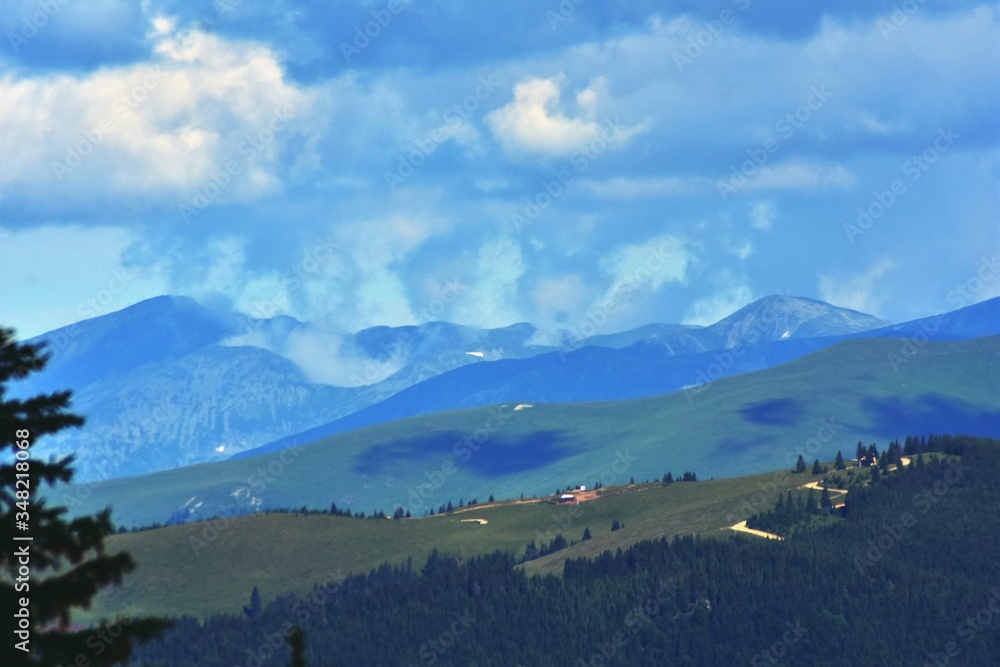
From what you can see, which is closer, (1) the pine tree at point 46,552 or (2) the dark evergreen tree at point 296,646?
(2) the dark evergreen tree at point 296,646

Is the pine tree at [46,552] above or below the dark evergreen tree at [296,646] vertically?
above

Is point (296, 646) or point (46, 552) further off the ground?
point (46, 552)

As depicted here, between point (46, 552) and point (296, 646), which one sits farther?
point (46, 552)

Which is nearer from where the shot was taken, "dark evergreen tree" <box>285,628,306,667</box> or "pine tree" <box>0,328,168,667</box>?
"dark evergreen tree" <box>285,628,306,667</box>

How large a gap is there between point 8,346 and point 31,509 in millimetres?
3285

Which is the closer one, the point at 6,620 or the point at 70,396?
the point at 6,620

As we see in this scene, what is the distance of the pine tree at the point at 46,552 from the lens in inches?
1128

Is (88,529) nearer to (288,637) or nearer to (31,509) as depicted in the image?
(31,509)

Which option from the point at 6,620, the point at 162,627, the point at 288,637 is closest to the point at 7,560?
the point at 6,620

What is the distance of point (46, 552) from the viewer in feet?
97.7

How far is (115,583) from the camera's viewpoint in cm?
2903

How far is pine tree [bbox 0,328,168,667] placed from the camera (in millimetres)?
28656

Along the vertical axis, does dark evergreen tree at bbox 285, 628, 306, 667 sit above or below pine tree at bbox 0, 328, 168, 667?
below

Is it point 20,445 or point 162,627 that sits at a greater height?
point 20,445
